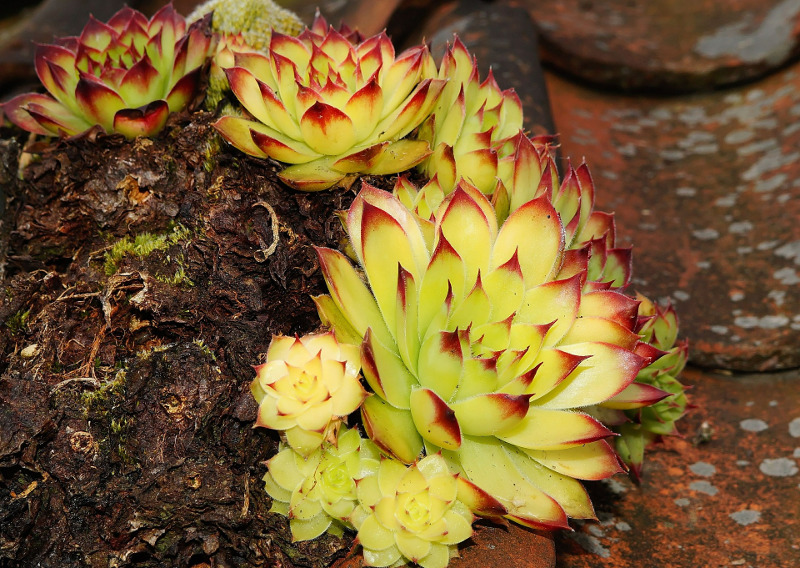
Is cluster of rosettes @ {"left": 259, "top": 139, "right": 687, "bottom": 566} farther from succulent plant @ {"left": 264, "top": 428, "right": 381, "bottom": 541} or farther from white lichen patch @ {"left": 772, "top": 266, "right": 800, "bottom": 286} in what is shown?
white lichen patch @ {"left": 772, "top": 266, "right": 800, "bottom": 286}

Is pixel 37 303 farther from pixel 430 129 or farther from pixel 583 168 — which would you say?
pixel 583 168

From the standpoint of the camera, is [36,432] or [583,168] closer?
[36,432]

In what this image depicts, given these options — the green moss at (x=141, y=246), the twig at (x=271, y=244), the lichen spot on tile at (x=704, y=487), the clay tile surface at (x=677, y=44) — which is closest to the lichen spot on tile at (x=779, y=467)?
the lichen spot on tile at (x=704, y=487)

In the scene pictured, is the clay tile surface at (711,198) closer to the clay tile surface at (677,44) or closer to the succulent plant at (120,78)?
the clay tile surface at (677,44)

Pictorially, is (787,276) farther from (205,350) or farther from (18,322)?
(18,322)

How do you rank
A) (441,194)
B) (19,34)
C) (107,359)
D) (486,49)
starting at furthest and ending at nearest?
(19,34)
(486,49)
(441,194)
(107,359)

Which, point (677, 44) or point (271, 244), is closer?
point (271, 244)

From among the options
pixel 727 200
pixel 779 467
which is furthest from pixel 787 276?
pixel 779 467

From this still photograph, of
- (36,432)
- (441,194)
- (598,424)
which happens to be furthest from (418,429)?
(36,432)
